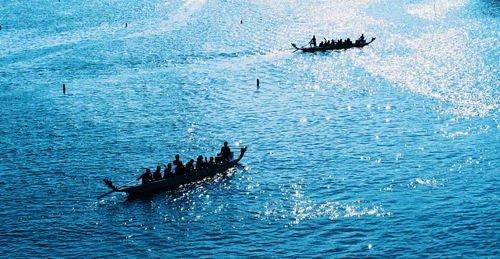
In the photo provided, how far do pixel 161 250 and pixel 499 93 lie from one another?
71.8 m

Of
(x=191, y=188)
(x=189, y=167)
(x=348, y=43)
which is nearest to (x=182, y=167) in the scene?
(x=189, y=167)

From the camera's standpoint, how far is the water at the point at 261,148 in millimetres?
52000

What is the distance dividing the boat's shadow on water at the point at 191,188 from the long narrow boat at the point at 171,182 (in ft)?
1.27

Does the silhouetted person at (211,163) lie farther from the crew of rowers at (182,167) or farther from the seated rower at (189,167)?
the seated rower at (189,167)

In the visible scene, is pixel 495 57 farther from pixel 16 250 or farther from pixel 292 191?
pixel 16 250

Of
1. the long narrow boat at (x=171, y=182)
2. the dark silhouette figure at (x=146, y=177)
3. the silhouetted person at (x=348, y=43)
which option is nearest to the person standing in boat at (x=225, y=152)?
the long narrow boat at (x=171, y=182)

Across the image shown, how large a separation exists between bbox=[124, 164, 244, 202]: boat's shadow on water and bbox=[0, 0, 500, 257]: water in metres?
0.32

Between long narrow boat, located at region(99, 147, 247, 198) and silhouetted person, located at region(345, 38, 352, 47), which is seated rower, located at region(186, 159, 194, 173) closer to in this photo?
long narrow boat, located at region(99, 147, 247, 198)

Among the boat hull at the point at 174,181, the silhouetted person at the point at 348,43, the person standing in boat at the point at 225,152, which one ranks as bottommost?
the boat hull at the point at 174,181

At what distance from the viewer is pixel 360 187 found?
6244cm

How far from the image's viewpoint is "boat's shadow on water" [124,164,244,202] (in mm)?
60416

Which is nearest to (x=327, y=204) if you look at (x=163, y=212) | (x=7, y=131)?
(x=163, y=212)

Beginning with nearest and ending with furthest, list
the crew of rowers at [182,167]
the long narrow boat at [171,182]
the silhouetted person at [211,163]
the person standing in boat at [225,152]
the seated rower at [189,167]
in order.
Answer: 1. the long narrow boat at [171,182]
2. the crew of rowers at [182,167]
3. the seated rower at [189,167]
4. the silhouetted person at [211,163]
5. the person standing in boat at [225,152]

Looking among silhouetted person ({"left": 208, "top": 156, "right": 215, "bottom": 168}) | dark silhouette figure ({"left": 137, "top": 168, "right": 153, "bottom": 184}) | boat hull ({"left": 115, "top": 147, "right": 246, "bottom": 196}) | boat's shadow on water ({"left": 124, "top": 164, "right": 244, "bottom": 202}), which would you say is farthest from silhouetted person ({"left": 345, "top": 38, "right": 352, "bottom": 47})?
dark silhouette figure ({"left": 137, "top": 168, "right": 153, "bottom": 184})
